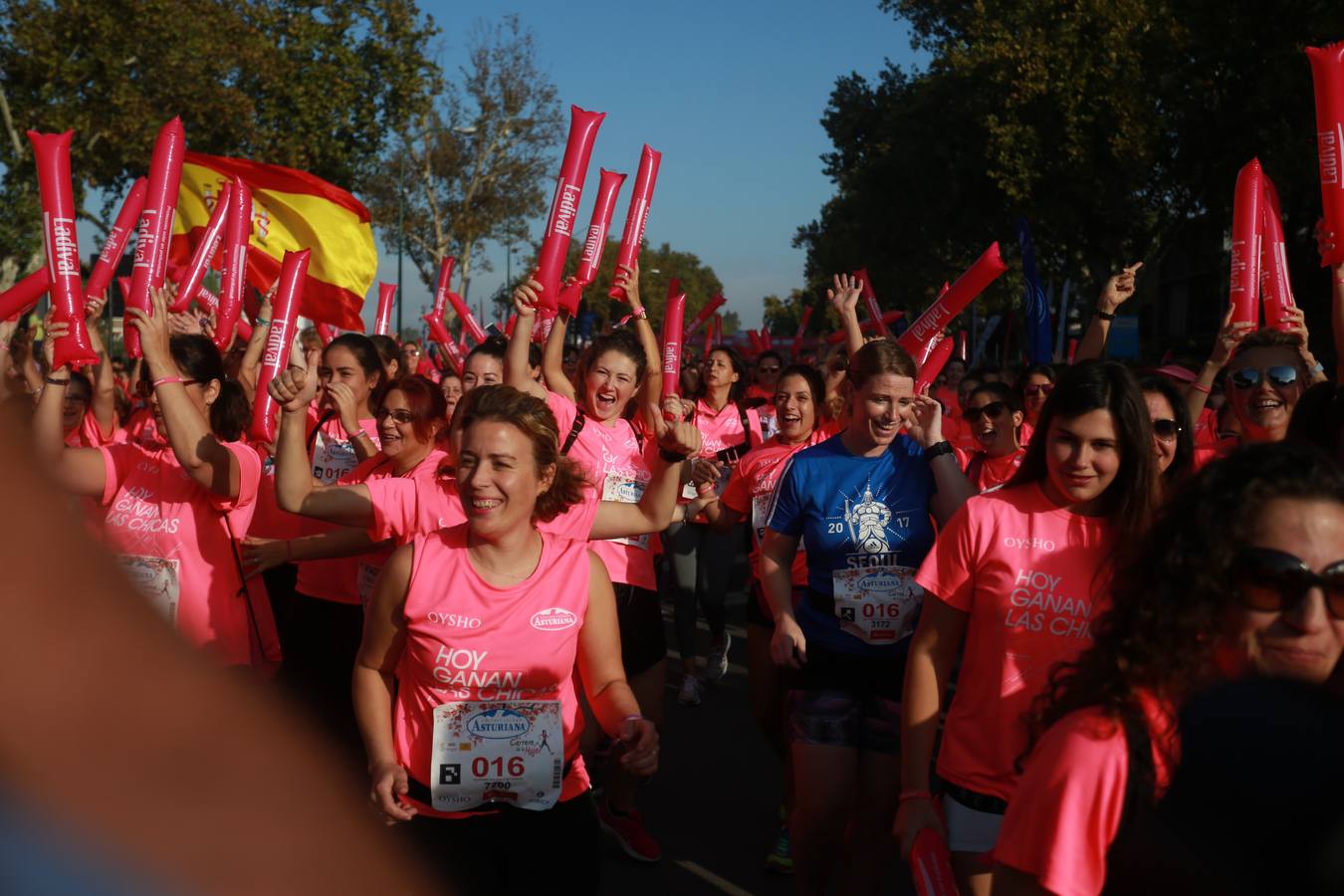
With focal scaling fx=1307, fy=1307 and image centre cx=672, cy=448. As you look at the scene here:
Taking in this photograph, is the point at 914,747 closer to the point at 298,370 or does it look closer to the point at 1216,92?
the point at 298,370

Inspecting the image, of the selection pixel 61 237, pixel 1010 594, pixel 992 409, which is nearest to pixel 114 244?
pixel 61 237

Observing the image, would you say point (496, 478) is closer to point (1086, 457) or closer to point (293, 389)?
point (293, 389)

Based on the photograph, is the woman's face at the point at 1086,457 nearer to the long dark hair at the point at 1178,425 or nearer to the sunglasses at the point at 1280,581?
the long dark hair at the point at 1178,425

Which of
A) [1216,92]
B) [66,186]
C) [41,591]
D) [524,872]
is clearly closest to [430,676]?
[524,872]

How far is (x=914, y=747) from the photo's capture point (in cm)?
316

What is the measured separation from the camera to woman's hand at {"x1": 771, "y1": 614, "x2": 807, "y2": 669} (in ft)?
13.5

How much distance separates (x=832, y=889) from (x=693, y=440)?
6.83 ft

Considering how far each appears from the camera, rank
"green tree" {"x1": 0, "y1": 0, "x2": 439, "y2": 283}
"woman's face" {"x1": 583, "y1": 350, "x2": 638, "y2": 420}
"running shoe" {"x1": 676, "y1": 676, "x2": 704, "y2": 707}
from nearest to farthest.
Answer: "woman's face" {"x1": 583, "y1": 350, "x2": 638, "y2": 420} → "running shoe" {"x1": 676, "y1": 676, "x2": 704, "y2": 707} → "green tree" {"x1": 0, "y1": 0, "x2": 439, "y2": 283}

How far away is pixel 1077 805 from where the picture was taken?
187cm

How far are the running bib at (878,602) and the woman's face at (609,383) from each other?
1.90 m

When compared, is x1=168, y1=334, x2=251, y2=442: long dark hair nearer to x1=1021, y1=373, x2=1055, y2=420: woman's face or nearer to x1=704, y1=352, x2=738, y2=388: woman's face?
x1=1021, y1=373, x2=1055, y2=420: woman's face

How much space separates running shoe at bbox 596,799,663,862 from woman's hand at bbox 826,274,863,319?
254 cm

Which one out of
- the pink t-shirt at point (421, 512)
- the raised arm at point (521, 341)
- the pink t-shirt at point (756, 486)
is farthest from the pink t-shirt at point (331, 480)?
the pink t-shirt at point (756, 486)

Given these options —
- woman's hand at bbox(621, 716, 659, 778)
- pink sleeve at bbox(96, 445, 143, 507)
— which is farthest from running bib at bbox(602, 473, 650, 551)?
woman's hand at bbox(621, 716, 659, 778)
